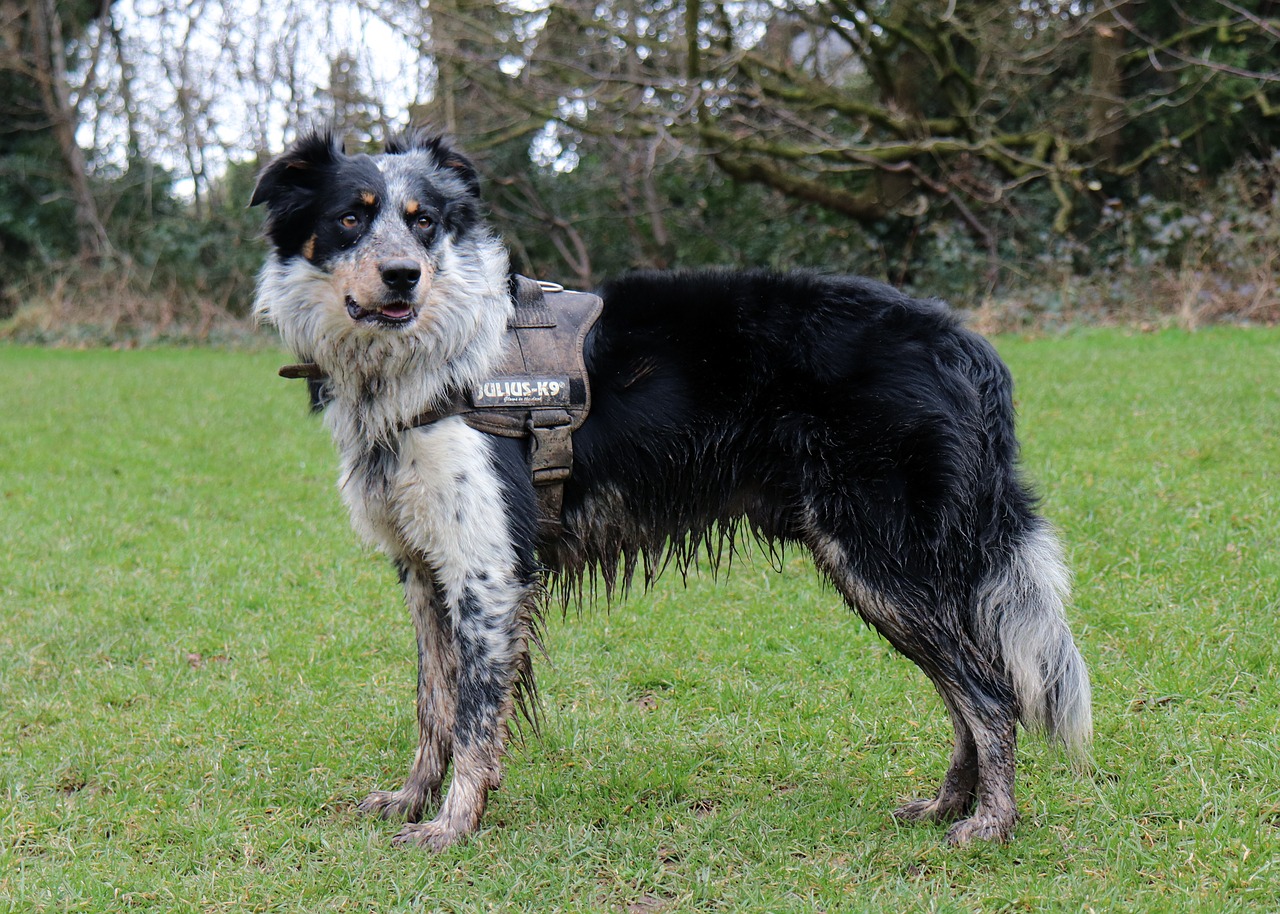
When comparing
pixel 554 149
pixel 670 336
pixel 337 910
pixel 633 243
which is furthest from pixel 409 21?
pixel 337 910

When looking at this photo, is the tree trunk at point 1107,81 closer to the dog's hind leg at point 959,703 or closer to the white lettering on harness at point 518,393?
the dog's hind leg at point 959,703

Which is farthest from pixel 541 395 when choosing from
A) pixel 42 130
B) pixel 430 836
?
pixel 42 130

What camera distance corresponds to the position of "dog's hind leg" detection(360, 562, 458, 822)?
335 centimetres

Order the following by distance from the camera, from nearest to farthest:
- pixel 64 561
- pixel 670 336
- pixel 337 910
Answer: pixel 337 910
pixel 670 336
pixel 64 561

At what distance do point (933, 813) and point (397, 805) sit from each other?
5.26 feet

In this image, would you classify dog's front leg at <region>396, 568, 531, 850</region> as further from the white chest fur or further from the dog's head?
the dog's head

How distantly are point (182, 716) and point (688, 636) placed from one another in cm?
197

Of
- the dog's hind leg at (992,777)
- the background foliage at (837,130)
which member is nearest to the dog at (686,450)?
the dog's hind leg at (992,777)

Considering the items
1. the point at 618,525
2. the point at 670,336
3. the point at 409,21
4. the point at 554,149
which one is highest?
the point at 409,21

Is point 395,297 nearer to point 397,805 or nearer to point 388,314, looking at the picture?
point 388,314

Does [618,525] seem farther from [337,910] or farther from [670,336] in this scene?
[337,910]

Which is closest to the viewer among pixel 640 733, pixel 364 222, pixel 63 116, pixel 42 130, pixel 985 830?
pixel 985 830

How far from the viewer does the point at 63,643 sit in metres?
4.57

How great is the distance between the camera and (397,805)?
3.33 meters
